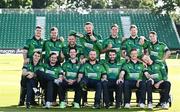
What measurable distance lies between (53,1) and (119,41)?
233 feet

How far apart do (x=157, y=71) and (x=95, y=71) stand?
1.53m

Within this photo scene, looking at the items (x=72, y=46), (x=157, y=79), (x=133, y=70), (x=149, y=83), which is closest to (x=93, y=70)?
(x=72, y=46)

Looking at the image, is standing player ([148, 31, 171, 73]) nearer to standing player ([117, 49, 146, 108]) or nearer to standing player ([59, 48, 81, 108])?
standing player ([117, 49, 146, 108])

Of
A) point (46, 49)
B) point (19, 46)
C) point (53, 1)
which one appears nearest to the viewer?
point (46, 49)

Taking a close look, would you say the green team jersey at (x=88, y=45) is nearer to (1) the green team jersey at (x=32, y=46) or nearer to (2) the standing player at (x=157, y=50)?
(1) the green team jersey at (x=32, y=46)

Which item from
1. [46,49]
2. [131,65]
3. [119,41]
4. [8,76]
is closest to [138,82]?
[131,65]

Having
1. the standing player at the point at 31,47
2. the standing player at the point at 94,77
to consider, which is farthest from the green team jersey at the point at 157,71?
the standing player at the point at 31,47

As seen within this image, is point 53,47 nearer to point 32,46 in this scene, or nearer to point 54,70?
point 32,46

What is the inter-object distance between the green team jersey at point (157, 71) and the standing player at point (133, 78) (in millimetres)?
301

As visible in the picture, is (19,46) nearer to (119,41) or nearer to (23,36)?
(23,36)

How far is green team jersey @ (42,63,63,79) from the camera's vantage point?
12.6 meters

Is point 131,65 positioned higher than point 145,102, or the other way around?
point 131,65

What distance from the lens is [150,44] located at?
13.3 metres

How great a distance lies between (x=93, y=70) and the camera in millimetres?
12664
